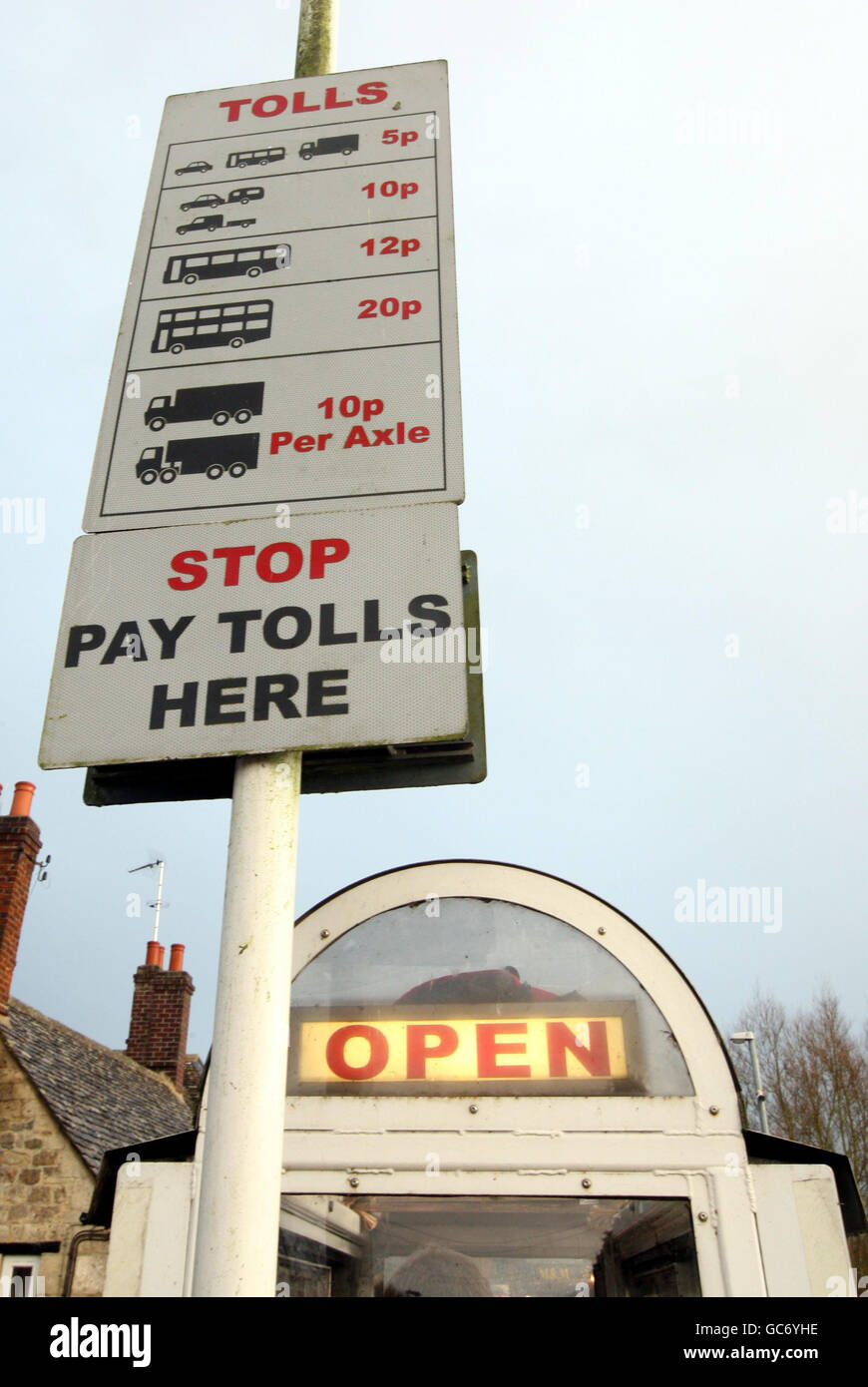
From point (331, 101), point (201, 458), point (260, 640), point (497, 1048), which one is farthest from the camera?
point (497, 1048)

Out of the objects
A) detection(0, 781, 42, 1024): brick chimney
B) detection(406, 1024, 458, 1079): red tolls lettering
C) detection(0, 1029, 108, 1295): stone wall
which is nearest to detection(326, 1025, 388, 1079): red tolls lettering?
detection(406, 1024, 458, 1079): red tolls lettering

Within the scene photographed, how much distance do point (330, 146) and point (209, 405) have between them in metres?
1.48

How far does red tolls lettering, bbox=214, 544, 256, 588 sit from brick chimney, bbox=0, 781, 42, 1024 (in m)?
12.5

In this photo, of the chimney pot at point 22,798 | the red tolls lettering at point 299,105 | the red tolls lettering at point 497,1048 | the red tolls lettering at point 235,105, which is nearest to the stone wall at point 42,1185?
the chimney pot at point 22,798

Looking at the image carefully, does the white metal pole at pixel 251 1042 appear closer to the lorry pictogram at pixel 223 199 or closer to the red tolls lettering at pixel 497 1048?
the red tolls lettering at pixel 497 1048

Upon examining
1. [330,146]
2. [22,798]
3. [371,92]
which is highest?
[22,798]

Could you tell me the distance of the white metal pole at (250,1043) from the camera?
73.1 inches

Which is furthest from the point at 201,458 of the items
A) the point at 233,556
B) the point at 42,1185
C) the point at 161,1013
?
the point at 161,1013

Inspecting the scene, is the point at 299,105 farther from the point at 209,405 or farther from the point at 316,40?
the point at 209,405

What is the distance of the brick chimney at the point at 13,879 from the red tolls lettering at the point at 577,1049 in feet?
38.3

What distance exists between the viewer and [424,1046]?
3953mm

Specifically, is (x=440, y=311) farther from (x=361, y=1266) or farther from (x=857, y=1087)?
(x=857, y=1087)

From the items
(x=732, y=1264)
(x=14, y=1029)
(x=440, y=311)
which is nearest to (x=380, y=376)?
(x=440, y=311)

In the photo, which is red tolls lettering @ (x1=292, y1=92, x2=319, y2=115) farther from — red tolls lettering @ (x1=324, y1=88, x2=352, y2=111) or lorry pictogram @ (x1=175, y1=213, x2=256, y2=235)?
lorry pictogram @ (x1=175, y1=213, x2=256, y2=235)
